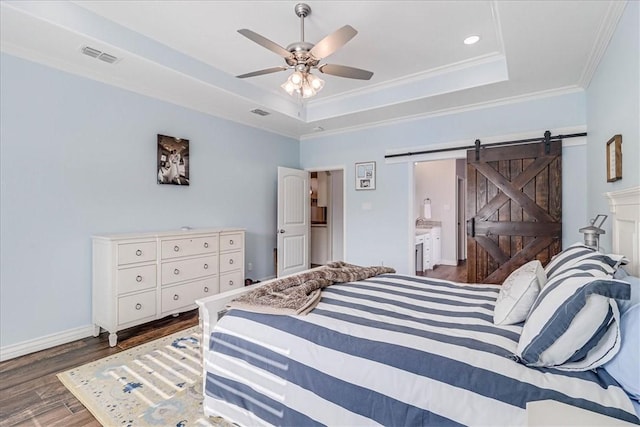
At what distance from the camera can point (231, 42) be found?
9.60 ft

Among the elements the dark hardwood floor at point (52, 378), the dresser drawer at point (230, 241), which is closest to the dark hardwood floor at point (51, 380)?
the dark hardwood floor at point (52, 378)

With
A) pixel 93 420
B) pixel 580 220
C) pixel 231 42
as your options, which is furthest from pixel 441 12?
pixel 93 420

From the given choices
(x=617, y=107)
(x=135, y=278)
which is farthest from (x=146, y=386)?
(x=617, y=107)

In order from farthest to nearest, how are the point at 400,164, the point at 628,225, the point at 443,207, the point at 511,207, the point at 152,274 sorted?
1. the point at 443,207
2. the point at 400,164
3. the point at 511,207
4. the point at 152,274
5. the point at 628,225

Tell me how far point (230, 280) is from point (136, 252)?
1.23m

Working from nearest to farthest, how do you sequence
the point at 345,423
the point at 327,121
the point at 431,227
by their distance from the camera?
the point at 345,423
the point at 327,121
the point at 431,227

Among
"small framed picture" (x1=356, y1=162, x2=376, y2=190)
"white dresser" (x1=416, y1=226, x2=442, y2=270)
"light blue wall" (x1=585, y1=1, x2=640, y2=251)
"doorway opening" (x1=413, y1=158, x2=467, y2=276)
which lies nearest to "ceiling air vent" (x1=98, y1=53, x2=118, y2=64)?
"small framed picture" (x1=356, y1=162, x2=376, y2=190)

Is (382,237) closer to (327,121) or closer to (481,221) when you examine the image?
(481,221)

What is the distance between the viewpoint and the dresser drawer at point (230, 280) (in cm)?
380

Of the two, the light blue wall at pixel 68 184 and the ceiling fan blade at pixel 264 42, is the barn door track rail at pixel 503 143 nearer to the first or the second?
the ceiling fan blade at pixel 264 42

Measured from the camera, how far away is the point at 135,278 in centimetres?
295

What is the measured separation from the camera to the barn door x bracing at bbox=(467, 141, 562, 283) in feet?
11.5

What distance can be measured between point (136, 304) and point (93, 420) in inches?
50.1

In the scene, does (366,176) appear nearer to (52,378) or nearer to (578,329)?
(578,329)
